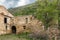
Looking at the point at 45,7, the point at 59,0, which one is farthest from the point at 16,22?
the point at 59,0

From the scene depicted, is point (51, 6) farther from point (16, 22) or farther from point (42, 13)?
point (16, 22)

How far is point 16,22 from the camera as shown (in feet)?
152

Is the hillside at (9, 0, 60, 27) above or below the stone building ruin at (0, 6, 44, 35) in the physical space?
above

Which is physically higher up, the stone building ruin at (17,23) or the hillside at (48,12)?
the hillside at (48,12)

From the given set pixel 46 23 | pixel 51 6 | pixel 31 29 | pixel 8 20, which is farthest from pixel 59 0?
pixel 8 20

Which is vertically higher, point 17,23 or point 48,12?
point 48,12

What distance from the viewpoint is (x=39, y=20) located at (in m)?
45.1

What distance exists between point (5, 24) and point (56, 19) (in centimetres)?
1133

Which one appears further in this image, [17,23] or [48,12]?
[17,23]

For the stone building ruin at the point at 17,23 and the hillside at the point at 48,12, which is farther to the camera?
the stone building ruin at the point at 17,23

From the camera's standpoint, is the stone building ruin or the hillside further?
the stone building ruin

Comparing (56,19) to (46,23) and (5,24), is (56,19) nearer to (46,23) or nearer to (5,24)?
(46,23)

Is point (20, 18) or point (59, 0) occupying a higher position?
point (59, 0)

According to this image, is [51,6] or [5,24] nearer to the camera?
[51,6]
